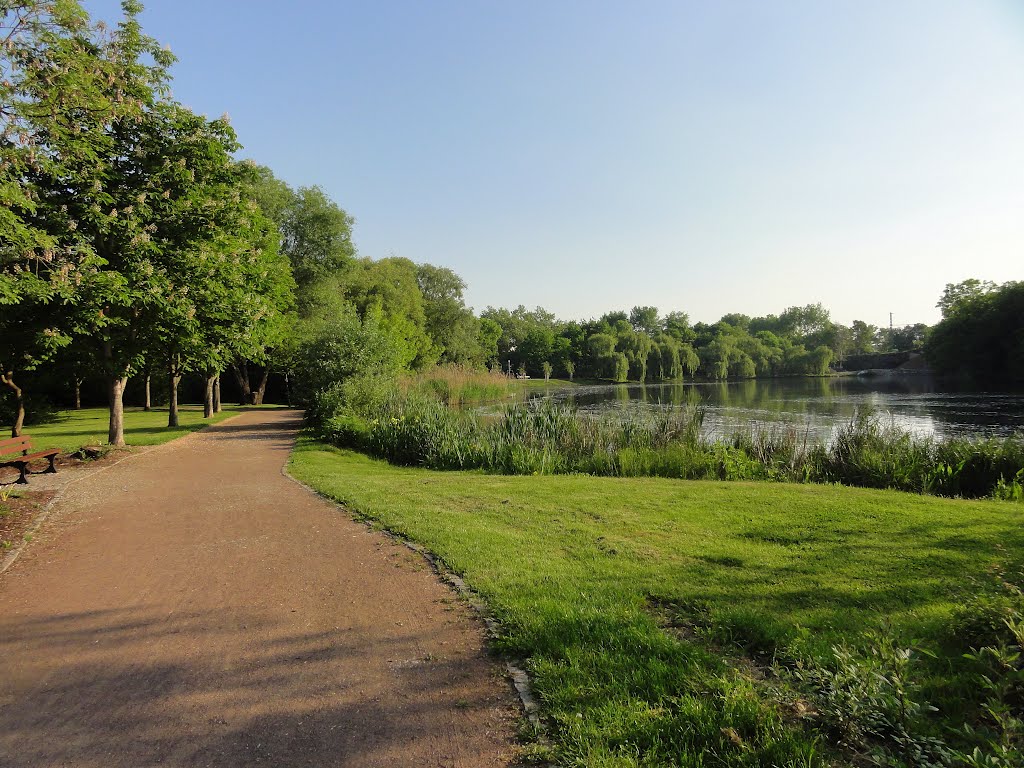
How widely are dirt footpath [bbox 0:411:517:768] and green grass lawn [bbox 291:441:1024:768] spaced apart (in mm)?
447

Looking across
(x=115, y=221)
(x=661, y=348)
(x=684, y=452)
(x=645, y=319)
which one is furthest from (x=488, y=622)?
(x=645, y=319)

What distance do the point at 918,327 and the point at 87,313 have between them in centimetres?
14174

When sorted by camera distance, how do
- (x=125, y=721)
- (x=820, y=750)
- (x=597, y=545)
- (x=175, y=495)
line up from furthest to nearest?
(x=175, y=495), (x=597, y=545), (x=125, y=721), (x=820, y=750)

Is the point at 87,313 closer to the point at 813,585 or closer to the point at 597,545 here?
the point at 597,545

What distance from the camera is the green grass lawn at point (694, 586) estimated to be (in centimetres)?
276

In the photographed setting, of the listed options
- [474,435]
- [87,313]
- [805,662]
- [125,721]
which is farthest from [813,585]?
[87,313]

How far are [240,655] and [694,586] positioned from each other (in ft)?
10.8

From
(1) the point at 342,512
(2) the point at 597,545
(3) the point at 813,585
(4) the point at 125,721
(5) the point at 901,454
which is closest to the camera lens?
(4) the point at 125,721

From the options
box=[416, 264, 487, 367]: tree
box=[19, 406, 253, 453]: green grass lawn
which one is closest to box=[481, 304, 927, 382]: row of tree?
box=[416, 264, 487, 367]: tree

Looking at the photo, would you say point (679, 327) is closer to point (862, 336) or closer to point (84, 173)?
point (862, 336)

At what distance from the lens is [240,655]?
378 cm

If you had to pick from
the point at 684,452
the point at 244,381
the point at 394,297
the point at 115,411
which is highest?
the point at 394,297

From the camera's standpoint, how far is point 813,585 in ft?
14.7

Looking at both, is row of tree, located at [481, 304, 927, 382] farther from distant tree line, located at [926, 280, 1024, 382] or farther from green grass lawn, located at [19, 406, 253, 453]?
green grass lawn, located at [19, 406, 253, 453]
